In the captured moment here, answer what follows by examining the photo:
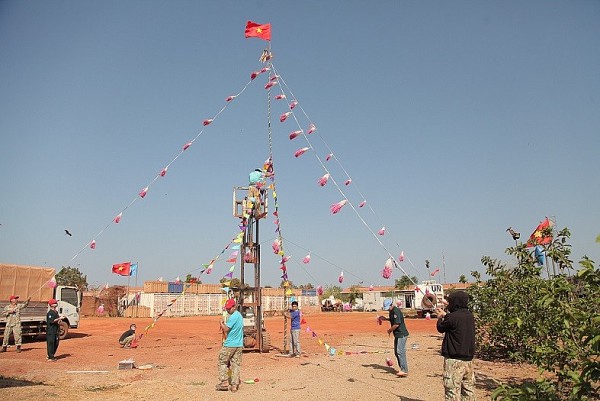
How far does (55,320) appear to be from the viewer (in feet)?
49.3

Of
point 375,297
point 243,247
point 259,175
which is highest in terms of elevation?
point 259,175

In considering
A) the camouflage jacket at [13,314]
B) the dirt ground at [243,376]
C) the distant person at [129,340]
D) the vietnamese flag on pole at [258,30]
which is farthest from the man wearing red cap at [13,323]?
the vietnamese flag on pole at [258,30]

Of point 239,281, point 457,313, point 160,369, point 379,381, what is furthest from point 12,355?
point 457,313

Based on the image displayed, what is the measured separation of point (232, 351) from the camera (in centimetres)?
1003

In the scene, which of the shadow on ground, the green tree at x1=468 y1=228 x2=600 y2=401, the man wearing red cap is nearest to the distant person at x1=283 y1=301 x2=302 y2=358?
the green tree at x1=468 y1=228 x2=600 y2=401

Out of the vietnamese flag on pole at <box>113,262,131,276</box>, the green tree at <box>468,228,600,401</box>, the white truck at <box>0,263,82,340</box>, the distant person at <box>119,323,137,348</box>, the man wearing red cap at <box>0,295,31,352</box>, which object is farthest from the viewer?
the vietnamese flag on pole at <box>113,262,131,276</box>

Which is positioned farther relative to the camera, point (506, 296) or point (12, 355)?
point (12, 355)

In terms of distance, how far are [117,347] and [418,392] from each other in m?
15.1

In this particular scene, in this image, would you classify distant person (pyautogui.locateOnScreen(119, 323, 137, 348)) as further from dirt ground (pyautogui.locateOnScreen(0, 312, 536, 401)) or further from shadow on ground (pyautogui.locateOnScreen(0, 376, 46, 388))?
shadow on ground (pyautogui.locateOnScreen(0, 376, 46, 388))

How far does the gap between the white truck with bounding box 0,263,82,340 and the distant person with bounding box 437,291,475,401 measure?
18824 millimetres

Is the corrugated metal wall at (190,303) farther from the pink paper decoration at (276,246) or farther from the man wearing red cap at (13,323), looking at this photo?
the pink paper decoration at (276,246)

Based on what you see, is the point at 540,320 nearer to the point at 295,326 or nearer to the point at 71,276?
the point at 295,326

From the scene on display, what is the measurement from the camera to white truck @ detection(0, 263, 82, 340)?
20234 millimetres

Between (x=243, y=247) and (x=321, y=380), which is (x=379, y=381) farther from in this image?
(x=243, y=247)
